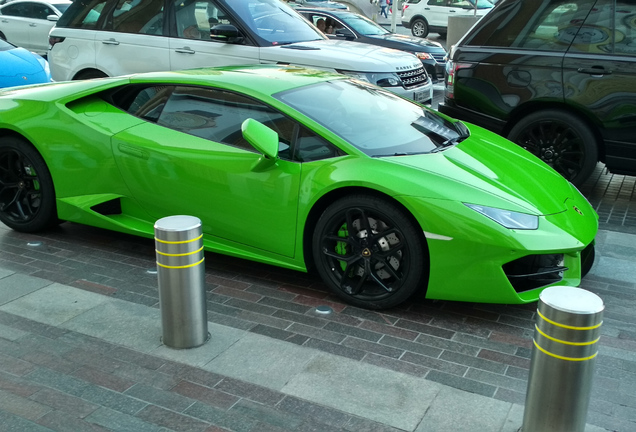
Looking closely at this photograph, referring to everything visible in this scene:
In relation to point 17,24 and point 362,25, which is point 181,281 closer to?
point 362,25

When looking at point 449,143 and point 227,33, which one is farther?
point 227,33

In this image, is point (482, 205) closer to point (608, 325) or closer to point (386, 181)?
point (386, 181)

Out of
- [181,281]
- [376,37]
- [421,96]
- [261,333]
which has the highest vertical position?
[376,37]

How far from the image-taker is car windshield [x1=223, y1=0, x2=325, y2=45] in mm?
8539

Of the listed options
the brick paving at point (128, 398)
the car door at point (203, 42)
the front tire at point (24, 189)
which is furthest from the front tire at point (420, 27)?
the brick paving at point (128, 398)

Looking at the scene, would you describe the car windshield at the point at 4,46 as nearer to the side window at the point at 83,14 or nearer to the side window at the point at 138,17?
the side window at the point at 83,14

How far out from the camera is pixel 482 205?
4152 millimetres

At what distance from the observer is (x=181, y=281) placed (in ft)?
12.5

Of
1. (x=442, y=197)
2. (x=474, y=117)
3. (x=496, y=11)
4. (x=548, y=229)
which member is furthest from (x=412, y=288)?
(x=496, y=11)

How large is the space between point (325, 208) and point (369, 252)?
0.41 metres

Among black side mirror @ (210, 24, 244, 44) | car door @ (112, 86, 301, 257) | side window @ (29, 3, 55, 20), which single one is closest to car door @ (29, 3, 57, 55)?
side window @ (29, 3, 55, 20)

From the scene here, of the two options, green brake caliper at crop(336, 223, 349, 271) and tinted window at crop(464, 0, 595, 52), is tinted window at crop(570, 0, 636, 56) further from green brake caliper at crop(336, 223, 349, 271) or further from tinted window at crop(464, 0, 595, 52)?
green brake caliper at crop(336, 223, 349, 271)

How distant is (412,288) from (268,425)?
138cm

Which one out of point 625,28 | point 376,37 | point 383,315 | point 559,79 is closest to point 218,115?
point 383,315
